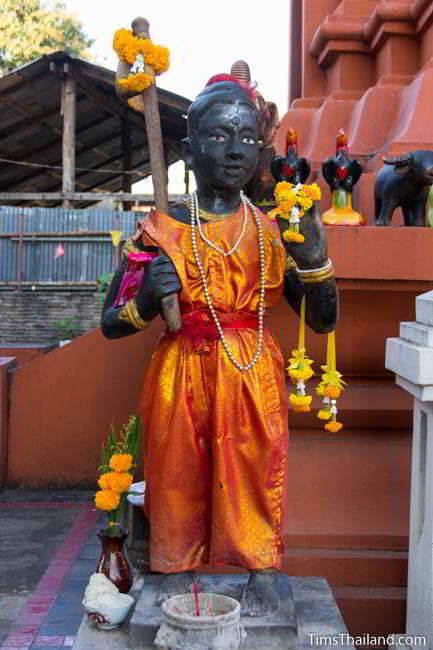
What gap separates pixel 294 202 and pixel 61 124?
45.6ft

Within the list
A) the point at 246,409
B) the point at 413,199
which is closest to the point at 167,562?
the point at 246,409

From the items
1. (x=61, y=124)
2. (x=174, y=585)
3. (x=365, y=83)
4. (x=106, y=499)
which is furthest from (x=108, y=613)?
(x=61, y=124)

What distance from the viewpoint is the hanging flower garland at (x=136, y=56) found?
2363 millimetres

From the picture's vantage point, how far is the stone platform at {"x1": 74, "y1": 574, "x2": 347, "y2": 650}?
7.50 ft

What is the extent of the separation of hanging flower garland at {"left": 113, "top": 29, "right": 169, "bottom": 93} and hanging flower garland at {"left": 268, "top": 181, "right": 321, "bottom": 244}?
52 cm

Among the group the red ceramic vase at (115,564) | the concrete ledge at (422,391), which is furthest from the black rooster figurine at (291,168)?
the red ceramic vase at (115,564)

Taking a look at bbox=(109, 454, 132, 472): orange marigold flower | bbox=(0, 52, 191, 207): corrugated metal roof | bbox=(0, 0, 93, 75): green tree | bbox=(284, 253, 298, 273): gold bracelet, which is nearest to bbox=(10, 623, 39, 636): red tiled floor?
bbox=(109, 454, 132, 472): orange marigold flower

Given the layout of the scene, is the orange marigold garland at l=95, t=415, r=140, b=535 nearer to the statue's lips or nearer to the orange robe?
the orange robe

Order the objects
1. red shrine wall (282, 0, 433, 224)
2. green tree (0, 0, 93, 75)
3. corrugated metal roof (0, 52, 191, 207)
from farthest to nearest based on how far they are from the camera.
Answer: green tree (0, 0, 93, 75)
corrugated metal roof (0, 52, 191, 207)
red shrine wall (282, 0, 433, 224)

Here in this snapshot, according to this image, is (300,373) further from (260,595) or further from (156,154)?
(156,154)

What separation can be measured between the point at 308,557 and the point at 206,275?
1251 mm

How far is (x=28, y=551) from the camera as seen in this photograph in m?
4.16

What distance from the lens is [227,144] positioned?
242cm
